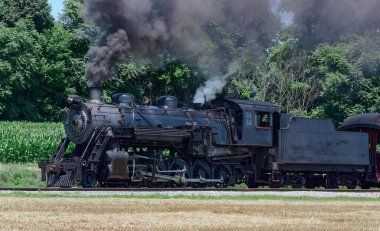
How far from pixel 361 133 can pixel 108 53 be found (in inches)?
450

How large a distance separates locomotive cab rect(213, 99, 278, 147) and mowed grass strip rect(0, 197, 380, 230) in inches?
309

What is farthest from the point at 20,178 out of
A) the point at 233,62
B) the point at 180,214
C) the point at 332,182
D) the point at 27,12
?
the point at 27,12

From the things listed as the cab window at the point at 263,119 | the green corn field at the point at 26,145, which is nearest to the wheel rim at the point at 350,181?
the cab window at the point at 263,119

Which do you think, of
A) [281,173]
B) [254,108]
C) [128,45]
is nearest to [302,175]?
[281,173]

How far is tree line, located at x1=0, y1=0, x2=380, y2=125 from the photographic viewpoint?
4662 cm

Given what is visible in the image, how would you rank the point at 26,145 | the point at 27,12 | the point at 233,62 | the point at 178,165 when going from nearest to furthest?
1. the point at 178,165
2. the point at 26,145
3. the point at 233,62
4. the point at 27,12

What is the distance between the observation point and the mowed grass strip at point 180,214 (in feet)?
47.1

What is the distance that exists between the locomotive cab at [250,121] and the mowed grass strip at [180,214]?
7844 mm

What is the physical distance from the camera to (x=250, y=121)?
28188mm

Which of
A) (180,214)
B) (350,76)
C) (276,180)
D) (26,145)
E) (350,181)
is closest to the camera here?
(180,214)

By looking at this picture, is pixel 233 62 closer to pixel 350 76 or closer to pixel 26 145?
pixel 350 76

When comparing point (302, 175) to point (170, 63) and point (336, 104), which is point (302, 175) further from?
point (170, 63)

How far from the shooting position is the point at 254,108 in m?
28.3

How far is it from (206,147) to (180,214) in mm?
10825
